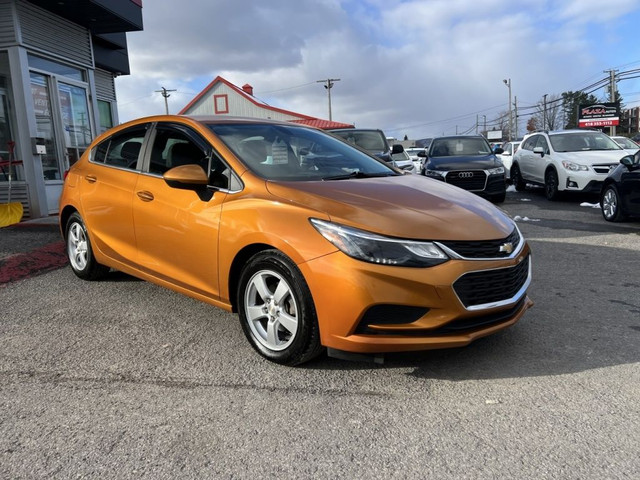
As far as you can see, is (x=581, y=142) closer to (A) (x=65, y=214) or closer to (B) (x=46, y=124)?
(A) (x=65, y=214)

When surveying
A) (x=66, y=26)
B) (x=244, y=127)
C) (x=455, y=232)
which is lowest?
(x=455, y=232)

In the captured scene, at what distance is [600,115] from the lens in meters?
44.2

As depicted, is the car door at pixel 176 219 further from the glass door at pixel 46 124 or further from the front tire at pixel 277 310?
the glass door at pixel 46 124

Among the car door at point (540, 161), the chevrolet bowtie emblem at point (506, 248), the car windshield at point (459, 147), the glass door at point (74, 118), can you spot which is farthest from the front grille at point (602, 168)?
the glass door at point (74, 118)

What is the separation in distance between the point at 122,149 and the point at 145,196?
0.89 meters

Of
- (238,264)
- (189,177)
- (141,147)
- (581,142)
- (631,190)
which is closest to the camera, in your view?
(238,264)

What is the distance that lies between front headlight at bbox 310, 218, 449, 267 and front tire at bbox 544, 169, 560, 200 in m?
10.1

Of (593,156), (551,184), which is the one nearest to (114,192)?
(593,156)

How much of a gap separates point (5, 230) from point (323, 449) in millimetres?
7565

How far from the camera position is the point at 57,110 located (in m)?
10.0

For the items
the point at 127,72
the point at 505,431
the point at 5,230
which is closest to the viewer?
the point at 505,431

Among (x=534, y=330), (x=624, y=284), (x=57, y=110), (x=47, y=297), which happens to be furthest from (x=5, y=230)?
(x=624, y=284)

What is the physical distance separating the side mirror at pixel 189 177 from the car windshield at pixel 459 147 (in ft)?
30.5

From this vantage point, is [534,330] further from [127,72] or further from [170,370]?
[127,72]
